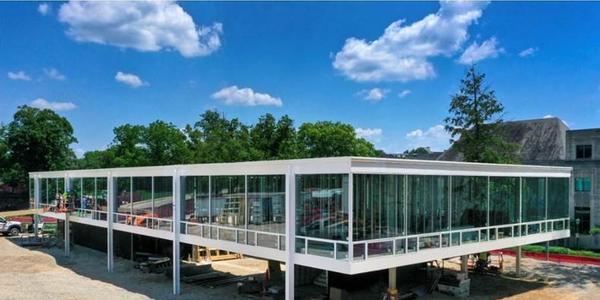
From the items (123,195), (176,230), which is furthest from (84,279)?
(176,230)

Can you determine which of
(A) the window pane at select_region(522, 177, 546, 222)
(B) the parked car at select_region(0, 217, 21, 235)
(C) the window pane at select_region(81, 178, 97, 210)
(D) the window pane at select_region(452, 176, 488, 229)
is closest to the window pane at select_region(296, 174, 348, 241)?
(D) the window pane at select_region(452, 176, 488, 229)

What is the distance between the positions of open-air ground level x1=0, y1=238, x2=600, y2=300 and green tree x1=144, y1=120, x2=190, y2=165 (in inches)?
1081

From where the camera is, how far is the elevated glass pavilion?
570 inches

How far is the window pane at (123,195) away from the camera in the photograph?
24.5 metres

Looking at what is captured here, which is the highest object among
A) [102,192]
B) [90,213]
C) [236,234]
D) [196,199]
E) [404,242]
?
[196,199]

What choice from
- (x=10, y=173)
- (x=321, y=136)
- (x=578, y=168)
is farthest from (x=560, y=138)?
(x=10, y=173)

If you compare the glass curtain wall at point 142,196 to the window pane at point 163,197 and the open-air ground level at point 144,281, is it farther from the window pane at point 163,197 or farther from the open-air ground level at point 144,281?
the open-air ground level at point 144,281

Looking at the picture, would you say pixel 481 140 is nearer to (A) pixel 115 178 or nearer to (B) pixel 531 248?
(B) pixel 531 248

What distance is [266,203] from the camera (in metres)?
17.0

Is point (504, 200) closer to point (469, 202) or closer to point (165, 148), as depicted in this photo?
point (469, 202)

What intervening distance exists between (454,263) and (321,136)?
1123 inches

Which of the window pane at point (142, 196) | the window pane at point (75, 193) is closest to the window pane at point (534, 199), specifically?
the window pane at point (142, 196)

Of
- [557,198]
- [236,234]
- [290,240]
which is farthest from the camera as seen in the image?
[557,198]

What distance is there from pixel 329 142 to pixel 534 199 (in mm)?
33702
